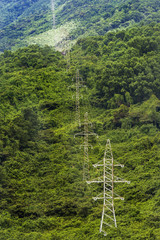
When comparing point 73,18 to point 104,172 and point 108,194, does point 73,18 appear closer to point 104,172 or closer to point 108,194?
point 108,194

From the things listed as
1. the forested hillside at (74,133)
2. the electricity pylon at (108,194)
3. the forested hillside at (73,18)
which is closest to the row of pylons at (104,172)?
the electricity pylon at (108,194)

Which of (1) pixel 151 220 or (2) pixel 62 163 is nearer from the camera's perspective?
(1) pixel 151 220

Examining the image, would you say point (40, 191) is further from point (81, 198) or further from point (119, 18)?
point (119, 18)

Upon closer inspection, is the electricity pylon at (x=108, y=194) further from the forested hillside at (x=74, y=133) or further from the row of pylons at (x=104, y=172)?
the forested hillside at (x=74, y=133)

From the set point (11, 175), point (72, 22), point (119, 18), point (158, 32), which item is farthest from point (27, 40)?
point (11, 175)

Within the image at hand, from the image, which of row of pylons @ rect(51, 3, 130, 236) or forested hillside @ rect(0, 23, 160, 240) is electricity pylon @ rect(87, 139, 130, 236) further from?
forested hillside @ rect(0, 23, 160, 240)

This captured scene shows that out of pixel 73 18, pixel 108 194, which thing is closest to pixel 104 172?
pixel 108 194
